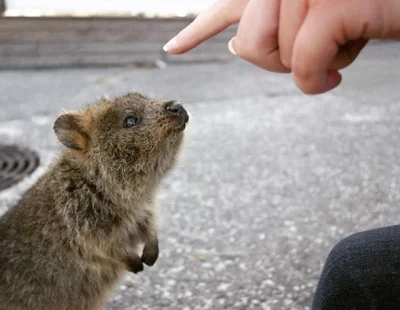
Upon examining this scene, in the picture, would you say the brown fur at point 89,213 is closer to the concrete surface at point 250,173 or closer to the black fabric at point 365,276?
the concrete surface at point 250,173

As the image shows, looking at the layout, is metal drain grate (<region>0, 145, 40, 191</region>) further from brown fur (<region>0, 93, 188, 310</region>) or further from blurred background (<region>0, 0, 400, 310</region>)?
brown fur (<region>0, 93, 188, 310</region>)

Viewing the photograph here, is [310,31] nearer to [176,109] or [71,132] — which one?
[176,109]

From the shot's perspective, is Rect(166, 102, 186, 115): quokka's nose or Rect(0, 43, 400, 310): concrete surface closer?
Rect(166, 102, 186, 115): quokka's nose

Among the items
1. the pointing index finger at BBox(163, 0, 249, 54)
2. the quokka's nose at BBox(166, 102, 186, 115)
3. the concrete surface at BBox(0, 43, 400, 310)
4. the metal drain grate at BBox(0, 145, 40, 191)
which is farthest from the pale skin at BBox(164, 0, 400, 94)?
the metal drain grate at BBox(0, 145, 40, 191)

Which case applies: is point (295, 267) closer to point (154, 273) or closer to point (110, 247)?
point (154, 273)

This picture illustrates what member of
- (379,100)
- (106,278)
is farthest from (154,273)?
A: (379,100)

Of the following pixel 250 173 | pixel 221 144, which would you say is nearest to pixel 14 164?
pixel 221 144
